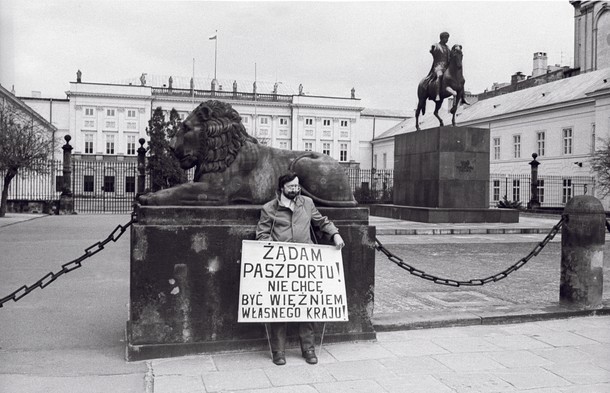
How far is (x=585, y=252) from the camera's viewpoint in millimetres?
6320

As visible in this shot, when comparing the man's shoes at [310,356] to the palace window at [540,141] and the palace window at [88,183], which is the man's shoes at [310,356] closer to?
the palace window at [540,141]

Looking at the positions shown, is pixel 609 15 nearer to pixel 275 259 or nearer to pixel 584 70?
pixel 584 70

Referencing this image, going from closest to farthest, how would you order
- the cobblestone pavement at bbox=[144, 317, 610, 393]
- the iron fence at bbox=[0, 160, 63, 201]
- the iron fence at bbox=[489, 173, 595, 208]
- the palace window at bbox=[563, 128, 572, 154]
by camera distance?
the cobblestone pavement at bbox=[144, 317, 610, 393] < the iron fence at bbox=[0, 160, 63, 201] < the iron fence at bbox=[489, 173, 595, 208] < the palace window at bbox=[563, 128, 572, 154]

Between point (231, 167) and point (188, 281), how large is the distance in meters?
1.09

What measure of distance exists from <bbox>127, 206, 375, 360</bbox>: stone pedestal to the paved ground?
0.16 metres

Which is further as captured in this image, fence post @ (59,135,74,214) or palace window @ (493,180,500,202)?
palace window @ (493,180,500,202)

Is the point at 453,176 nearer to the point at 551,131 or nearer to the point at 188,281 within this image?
the point at 188,281

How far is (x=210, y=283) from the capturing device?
183 inches

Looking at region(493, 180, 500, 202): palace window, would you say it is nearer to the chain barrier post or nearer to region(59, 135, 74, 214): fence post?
region(59, 135, 74, 214): fence post

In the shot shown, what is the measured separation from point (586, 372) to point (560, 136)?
4089 centimetres

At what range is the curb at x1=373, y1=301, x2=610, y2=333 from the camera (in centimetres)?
550

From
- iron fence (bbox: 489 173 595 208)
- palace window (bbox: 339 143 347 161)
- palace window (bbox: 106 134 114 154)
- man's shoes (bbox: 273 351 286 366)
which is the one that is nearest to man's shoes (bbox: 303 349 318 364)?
man's shoes (bbox: 273 351 286 366)

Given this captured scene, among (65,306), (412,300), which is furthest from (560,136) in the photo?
(65,306)

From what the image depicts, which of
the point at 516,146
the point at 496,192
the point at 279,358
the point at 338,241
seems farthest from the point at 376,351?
the point at 516,146
